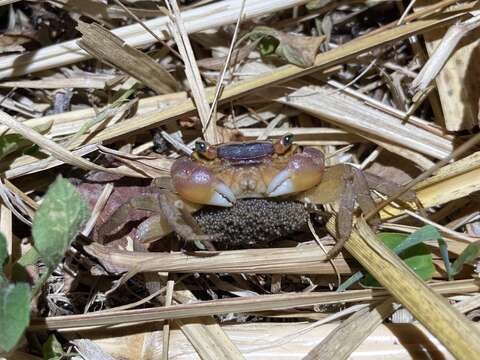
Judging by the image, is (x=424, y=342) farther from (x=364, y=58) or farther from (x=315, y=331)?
(x=364, y=58)

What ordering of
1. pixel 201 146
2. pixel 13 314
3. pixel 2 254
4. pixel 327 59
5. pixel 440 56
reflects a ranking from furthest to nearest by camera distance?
1. pixel 327 59
2. pixel 440 56
3. pixel 201 146
4. pixel 2 254
5. pixel 13 314

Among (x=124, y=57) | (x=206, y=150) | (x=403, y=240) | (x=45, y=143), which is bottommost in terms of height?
(x=403, y=240)

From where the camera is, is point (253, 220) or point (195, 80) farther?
point (195, 80)

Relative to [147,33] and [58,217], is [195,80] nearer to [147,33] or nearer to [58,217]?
[147,33]

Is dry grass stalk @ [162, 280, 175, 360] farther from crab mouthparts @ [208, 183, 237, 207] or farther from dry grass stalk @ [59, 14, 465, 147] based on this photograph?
dry grass stalk @ [59, 14, 465, 147]

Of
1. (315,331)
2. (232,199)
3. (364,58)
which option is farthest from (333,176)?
(364,58)

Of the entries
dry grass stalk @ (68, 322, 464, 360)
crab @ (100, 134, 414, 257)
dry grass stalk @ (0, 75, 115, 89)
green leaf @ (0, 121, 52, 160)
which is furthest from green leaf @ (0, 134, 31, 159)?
dry grass stalk @ (68, 322, 464, 360)

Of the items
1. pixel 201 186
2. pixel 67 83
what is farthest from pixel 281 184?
pixel 67 83
